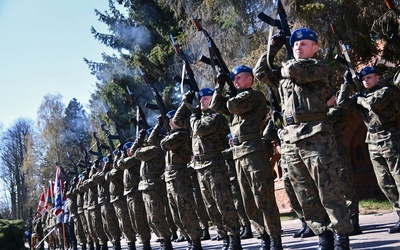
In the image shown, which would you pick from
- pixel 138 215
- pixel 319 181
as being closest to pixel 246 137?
pixel 319 181

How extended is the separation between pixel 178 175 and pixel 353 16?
632 cm

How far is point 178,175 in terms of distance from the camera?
7.34 metres

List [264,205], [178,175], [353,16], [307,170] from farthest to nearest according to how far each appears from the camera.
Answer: [353,16] → [178,175] → [264,205] → [307,170]

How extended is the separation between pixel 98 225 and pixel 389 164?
7.34 meters

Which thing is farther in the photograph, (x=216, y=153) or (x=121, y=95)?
(x=121, y=95)

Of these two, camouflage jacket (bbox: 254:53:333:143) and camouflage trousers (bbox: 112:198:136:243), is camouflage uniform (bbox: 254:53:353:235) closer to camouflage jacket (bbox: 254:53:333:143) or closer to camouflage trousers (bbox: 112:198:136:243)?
camouflage jacket (bbox: 254:53:333:143)

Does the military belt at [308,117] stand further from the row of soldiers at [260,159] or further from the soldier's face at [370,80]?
the soldier's face at [370,80]

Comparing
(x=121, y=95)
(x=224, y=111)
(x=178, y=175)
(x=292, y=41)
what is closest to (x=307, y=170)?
(x=292, y=41)

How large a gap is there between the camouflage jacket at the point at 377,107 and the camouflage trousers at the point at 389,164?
0.32ft

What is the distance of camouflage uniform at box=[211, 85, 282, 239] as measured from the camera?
5.57 metres

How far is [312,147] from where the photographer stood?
4613 mm

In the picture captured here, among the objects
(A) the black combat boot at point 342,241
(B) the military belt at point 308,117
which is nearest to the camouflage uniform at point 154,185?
(B) the military belt at point 308,117

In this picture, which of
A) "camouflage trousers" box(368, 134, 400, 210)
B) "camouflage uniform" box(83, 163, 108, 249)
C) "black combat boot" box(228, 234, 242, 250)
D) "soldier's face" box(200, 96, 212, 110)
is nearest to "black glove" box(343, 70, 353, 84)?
"camouflage trousers" box(368, 134, 400, 210)

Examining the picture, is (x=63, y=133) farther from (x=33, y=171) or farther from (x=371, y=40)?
(x=371, y=40)
